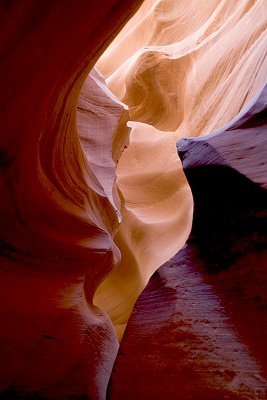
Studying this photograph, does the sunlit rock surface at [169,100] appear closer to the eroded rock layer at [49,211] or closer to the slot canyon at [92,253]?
the slot canyon at [92,253]

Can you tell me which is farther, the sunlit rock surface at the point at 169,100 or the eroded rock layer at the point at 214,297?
the sunlit rock surface at the point at 169,100

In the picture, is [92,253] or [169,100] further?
[169,100]

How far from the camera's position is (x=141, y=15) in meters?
4.72

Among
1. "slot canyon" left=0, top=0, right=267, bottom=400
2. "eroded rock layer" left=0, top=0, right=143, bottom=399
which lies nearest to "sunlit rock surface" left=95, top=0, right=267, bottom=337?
"slot canyon" left=0, top=0, right=267, bottom=400

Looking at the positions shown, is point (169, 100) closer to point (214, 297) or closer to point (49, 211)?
point (49, 211)

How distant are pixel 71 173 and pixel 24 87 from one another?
61 centimetres

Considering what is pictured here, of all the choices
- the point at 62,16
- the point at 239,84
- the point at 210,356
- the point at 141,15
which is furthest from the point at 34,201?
the point at 141,15

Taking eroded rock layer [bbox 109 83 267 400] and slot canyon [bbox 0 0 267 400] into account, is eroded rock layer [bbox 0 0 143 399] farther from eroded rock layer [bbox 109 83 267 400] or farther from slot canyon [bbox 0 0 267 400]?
eroded rock layer [bbox 109 83 267 400]

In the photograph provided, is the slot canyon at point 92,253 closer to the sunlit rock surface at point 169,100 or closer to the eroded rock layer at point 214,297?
the eroded rock layer at point 214,297

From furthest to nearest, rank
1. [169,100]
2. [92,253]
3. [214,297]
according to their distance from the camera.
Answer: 1. [169,100]
2. [92,253]
3. [214,297]

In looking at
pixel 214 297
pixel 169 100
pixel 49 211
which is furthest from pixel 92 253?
pixel 169 100

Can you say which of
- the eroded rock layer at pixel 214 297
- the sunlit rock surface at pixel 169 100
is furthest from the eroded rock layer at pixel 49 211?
the sunlit rock surface at pixel 169 100

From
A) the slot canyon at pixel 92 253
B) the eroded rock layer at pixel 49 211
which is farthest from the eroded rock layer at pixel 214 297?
the eroded rock layer at pixel 49 211

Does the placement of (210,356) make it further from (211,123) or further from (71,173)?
(211,123)
